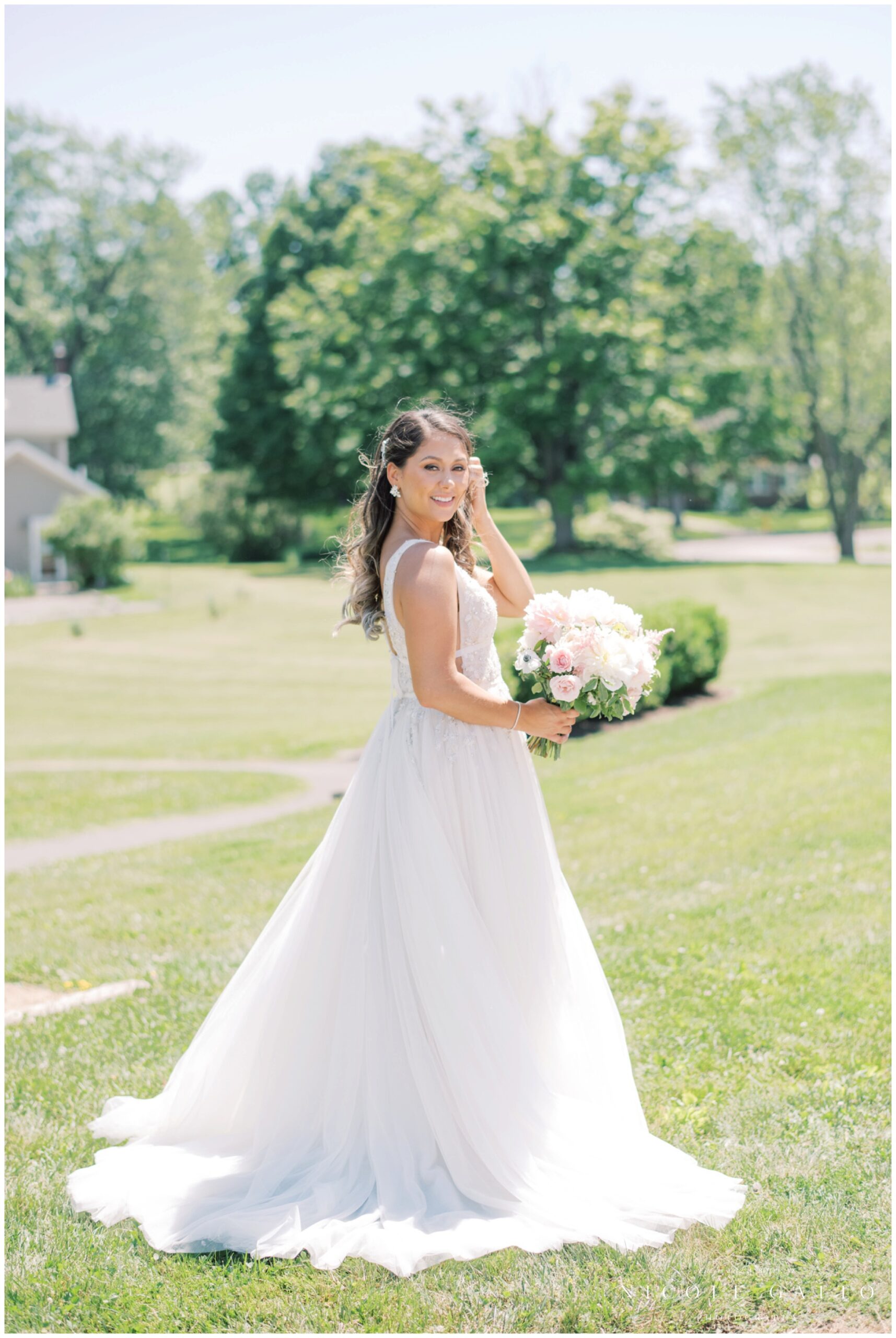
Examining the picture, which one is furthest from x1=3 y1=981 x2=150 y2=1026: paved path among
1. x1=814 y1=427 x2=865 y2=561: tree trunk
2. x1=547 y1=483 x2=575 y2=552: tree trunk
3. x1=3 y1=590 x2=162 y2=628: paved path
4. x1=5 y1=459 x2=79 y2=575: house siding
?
x1=814 y1=427 x2=865 y2=561: tree trunk

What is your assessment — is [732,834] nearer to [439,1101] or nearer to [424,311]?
[439,1101]

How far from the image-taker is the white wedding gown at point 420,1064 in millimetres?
3561

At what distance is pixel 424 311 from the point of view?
38625mm

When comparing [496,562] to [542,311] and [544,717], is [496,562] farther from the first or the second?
[542,311]

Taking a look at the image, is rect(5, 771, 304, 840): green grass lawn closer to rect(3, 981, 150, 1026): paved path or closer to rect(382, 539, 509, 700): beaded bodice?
rect(3, 981, 150, 1026): paved path

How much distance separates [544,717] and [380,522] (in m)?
0.89

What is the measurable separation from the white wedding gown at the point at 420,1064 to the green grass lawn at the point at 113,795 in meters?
7.29

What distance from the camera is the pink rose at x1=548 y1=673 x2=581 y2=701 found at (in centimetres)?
373

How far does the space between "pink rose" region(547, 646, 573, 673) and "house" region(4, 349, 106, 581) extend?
3547cm

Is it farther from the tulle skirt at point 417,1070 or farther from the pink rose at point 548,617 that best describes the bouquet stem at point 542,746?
the pink rose at point 548,617

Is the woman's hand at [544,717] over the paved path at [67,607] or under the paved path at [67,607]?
over

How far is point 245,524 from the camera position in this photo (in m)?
47.6

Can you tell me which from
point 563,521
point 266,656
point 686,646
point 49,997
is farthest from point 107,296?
point 49,997

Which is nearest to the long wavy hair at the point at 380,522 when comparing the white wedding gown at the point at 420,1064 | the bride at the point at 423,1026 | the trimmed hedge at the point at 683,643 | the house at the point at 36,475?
the bride at the point at 423,1026
